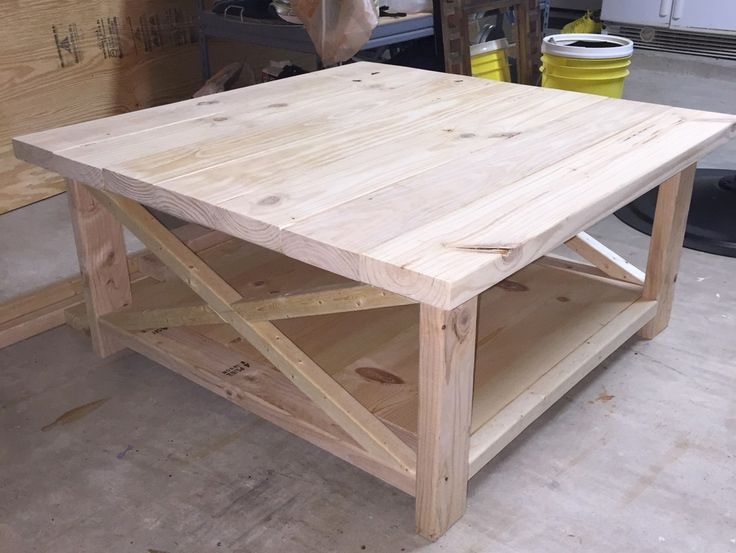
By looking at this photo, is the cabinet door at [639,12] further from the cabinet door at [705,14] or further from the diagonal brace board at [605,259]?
the diagonal brace board at [605,259]

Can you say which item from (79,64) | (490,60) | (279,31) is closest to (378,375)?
(279,31)

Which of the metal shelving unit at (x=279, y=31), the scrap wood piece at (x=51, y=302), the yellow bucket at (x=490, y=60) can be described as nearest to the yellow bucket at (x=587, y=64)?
the yellow bucket at (x=490, y=60)

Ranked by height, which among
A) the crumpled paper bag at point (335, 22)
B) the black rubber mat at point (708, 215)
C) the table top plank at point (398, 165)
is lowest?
the black rubber mat at point (708, 215)

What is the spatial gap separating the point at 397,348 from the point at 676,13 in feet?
10.3

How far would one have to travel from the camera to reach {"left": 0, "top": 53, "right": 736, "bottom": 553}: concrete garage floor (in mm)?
1068

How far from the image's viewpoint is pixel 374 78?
1663 mm

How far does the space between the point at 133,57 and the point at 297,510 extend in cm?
185

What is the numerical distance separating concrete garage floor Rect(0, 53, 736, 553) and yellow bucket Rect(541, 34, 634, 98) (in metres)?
1.26

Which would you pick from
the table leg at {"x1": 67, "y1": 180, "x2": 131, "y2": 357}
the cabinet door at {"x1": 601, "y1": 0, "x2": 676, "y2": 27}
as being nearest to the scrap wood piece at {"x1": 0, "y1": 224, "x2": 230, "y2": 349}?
the table leg at {"x1": 67, "y1": 180, "x2": 131, "y2": 357}

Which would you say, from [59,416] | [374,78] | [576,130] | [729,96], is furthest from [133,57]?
[729,96]

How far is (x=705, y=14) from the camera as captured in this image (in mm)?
3709

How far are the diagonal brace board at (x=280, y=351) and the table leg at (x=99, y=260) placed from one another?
0.12 metres

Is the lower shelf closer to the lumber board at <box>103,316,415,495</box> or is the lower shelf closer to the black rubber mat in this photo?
the lumber board at <box>103,316,415,495</box>

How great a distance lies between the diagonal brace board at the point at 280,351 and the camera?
41.7 inches
